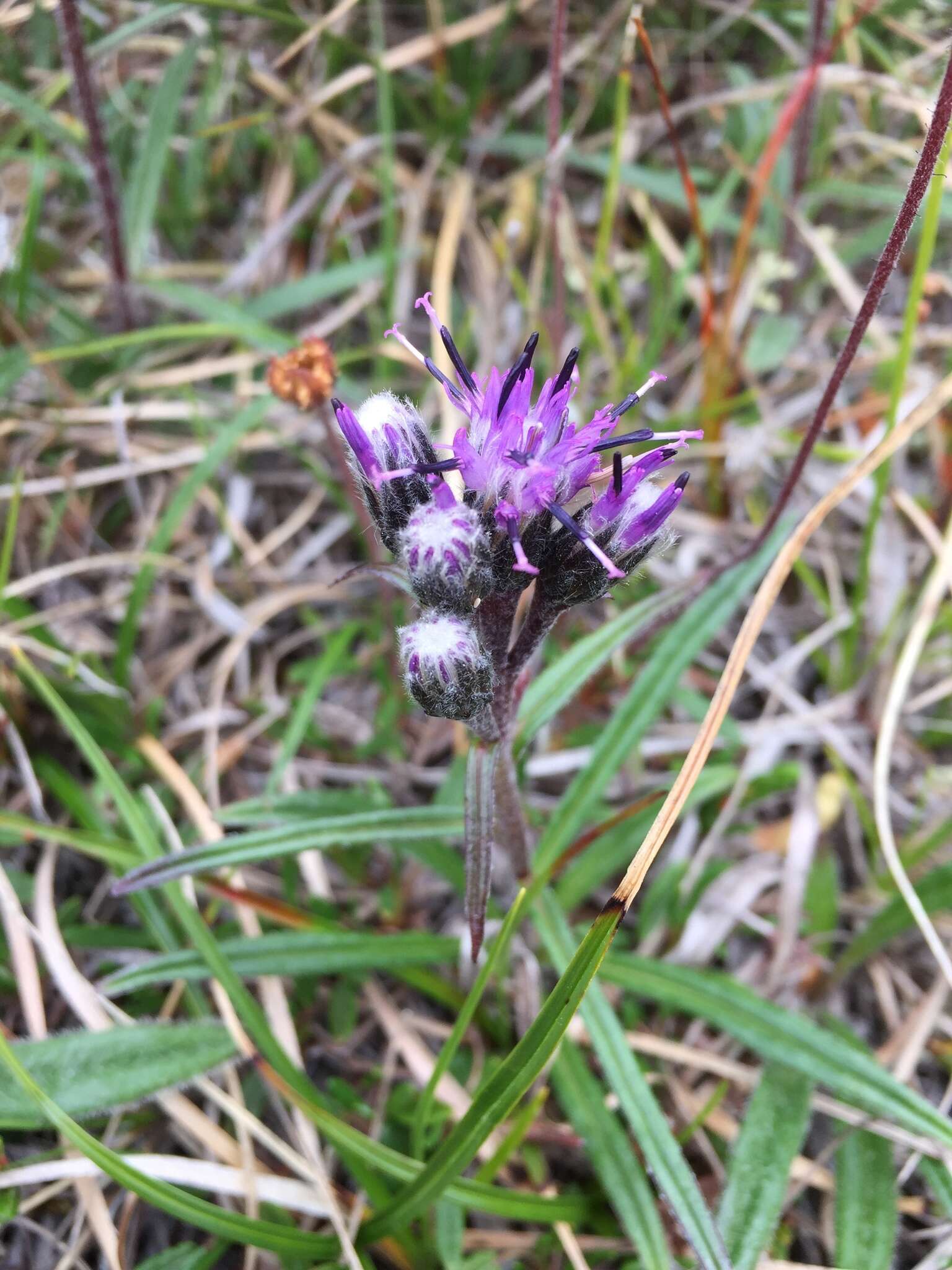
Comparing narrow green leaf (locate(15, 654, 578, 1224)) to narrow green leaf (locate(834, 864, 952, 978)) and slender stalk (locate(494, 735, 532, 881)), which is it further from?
narrow green leaf (locate(834, 864, 952, 978))

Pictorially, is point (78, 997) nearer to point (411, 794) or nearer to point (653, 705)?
point (411, 794)

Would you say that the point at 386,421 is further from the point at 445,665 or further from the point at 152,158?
the point at 152,158

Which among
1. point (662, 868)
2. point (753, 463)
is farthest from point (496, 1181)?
point (753, 463)

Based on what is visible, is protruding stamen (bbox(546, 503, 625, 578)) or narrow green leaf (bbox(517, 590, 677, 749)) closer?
protruding stamen (bbox(546, 503, 625, 578))

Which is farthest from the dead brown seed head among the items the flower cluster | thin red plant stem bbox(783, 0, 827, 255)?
thin red plant stem bbox(783, 0, 827, 255)

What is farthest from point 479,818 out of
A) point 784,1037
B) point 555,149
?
point 555,149

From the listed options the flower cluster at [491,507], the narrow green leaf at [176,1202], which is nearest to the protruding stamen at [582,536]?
the flower cluster at [491,507]
